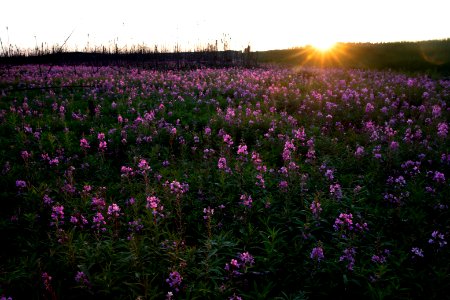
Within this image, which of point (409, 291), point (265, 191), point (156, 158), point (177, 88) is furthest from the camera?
point (177, 88)

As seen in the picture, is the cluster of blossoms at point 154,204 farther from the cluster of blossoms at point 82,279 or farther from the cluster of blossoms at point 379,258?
the cluster of blossoms at point 379,258

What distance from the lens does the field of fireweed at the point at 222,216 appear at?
3.60 metres

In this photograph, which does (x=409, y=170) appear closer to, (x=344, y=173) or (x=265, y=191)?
(x=344, y=173)

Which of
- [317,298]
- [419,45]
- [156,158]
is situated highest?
[419,45]

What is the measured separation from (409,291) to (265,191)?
2438mm

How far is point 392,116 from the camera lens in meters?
9.89

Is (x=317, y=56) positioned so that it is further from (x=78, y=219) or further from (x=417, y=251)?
Answer: (x=78, y=219)

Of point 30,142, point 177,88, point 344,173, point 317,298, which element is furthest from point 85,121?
point 317,298

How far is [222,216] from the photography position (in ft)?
16.6

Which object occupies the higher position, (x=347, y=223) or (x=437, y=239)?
(x=347, y=223)

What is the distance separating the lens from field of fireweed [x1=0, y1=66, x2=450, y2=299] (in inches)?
142

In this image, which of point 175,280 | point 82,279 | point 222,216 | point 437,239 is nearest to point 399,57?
point 437,239

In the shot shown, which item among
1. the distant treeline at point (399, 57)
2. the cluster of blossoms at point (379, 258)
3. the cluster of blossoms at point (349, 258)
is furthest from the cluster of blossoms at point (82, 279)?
the distant treeline at point (399, 57)

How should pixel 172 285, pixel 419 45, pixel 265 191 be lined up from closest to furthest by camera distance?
pixel 172 285 → pixel 265 191 → pixel 419 45
